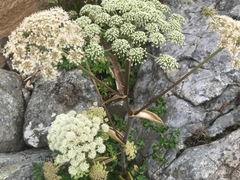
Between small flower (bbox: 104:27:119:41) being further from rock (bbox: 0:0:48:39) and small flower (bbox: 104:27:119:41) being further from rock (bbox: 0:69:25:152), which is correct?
rock (bbox: 0:0:48:39)

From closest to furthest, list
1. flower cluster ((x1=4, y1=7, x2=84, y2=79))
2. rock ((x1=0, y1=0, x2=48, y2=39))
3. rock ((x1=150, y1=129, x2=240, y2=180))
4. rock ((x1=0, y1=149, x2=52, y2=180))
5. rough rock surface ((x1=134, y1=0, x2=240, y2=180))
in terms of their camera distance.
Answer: flower cluster ((x1=4, y1=7, x2=84, y2=79)) < rock ((x1=150, y1=129, x2=240, y2=180)) < rough rock surface ((x1=134, y1=0, x2=240, y2=180)) < rock ((x1=0, y1=149, x2=52, y2=180)) < rock ((x1=0, y1=0, x2=48, y2=39))

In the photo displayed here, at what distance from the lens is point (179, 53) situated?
5.66 m

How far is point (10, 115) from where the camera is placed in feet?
19.1

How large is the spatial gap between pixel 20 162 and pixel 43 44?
2571 mm

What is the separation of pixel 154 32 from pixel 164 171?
1.82 meters

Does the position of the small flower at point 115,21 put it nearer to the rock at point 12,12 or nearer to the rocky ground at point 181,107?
the rocky ground at point 181,107

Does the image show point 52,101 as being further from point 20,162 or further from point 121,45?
point 121,45

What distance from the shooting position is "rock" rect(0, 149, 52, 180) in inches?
206

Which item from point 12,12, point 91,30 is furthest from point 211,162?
point 12,12

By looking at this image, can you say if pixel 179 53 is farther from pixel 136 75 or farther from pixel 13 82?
pixel 13 82

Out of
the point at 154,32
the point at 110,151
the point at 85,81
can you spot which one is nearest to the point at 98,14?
the point at 154,32

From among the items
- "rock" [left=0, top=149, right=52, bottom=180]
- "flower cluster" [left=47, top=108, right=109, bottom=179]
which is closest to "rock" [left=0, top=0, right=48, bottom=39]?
"rock" [left=0, top=149, right=52, bottom=180]

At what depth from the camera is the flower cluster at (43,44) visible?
3328 mm

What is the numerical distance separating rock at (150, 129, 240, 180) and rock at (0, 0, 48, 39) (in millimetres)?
3590
